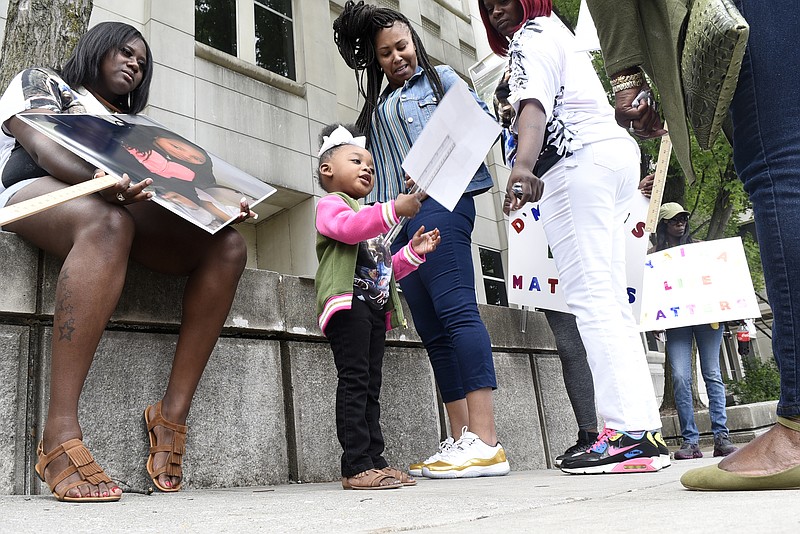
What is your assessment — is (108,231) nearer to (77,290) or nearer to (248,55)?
(77,290)

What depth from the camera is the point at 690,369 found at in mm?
5234

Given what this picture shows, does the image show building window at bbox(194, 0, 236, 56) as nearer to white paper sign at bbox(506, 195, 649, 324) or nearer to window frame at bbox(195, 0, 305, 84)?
window frame at bbox(195, 0, 305, 84)

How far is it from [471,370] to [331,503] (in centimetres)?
111

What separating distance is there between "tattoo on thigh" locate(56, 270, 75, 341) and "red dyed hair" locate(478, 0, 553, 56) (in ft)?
6.49

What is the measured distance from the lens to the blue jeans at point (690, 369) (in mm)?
5207

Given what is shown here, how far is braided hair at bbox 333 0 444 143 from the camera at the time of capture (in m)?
3.24

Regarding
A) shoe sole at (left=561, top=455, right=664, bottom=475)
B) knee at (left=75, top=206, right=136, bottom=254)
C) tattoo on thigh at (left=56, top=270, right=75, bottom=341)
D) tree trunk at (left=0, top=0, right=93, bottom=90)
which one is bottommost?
shoe sole at (left=561, top=455, right=664, bottom=475)

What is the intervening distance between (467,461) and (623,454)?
0.57 meters

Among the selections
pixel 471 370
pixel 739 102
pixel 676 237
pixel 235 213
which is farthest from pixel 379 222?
pixel 676 237

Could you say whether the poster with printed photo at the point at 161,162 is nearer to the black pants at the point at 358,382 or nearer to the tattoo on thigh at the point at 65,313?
the tattoo on thigh at the point at 65,313

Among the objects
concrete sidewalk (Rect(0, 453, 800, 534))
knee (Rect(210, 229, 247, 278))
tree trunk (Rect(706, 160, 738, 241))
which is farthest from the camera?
tree trunk (Rect(706, 160, 738, 241))

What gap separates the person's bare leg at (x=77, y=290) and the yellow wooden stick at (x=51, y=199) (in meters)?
0.08

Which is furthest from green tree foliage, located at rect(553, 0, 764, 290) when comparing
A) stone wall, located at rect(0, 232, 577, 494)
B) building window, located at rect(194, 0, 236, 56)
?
stone wall, located at rect(0, 232, 577, 494)

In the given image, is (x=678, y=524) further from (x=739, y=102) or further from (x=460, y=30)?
(x=460, y=30)
